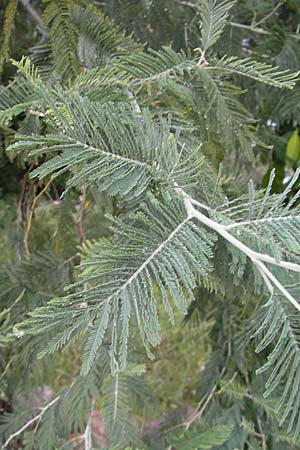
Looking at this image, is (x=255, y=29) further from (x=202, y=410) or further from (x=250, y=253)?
(x=202, y=410)

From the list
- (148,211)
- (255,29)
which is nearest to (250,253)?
(148,211)

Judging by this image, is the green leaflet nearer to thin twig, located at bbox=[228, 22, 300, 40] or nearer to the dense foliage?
the dense foliage

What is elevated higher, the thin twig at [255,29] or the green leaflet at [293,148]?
the thin twig at [255,29]

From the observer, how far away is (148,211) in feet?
1.28

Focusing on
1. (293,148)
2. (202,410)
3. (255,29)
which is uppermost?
(255,29)

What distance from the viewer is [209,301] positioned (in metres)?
0.99

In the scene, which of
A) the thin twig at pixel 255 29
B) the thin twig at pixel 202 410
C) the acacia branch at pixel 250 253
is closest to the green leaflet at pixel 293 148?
the thin twig at pixel 255 29

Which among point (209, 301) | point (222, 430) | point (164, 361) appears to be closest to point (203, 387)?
point (209, 301)

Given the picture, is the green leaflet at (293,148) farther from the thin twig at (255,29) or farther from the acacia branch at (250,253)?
the acacia branch at (250,253)

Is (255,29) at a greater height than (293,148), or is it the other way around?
(255,29)

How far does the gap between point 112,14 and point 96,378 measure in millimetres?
595

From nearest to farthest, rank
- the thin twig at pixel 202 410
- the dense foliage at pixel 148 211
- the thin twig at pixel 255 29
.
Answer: the dense foliage at pixel 148 211 → the thin twig at pixel 255 29 → the thin twig at pixel 202 410

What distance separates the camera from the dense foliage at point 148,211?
0.37 m

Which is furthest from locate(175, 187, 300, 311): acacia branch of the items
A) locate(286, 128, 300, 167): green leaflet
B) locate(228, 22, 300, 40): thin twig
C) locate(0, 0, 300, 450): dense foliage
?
locate(286, 128, 300, 167): green leaflet
